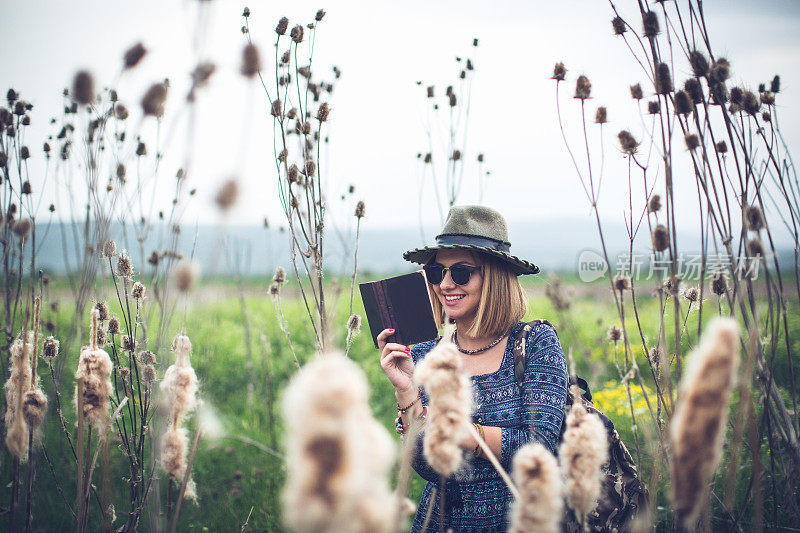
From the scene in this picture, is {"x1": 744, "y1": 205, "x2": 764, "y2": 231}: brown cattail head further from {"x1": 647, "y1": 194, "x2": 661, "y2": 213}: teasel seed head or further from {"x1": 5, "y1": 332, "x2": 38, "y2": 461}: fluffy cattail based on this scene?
{"x1": 5, "y1": 332, "x2": 38, "y2": 461}: fluffy cattail

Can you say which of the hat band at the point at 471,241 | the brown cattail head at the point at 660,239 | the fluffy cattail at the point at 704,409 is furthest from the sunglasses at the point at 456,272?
the fluffy cattail at the point at 704,409

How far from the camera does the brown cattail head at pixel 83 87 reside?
136 centimetres

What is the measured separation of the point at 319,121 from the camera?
2340 millimetres

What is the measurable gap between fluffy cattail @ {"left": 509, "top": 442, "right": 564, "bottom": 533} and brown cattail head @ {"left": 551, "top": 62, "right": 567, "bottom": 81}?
1721 mm

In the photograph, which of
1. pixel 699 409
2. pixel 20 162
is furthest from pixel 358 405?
pixel 20 162

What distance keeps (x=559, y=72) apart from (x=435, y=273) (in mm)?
1051

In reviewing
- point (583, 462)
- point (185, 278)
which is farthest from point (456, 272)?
point (185, 278)

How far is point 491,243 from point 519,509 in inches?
64.2

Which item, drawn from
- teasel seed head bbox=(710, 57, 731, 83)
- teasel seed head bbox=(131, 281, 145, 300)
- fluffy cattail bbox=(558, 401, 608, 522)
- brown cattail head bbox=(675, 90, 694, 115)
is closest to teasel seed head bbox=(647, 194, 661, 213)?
brown cattail head bbox=(675, 90, 694, 115)

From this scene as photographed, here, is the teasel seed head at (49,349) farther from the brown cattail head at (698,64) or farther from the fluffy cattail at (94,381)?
the brown cattail head at (698,64)

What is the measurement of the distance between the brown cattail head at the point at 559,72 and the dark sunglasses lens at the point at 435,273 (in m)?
0.98

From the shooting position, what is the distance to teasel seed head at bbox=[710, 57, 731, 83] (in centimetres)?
183

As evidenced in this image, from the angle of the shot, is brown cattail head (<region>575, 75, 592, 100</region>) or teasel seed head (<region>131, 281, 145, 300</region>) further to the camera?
teasel seed head (<region>131, 281, 145, 300</region>)

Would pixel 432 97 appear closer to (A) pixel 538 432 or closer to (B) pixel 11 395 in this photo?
(A) pixel 538 432
